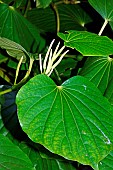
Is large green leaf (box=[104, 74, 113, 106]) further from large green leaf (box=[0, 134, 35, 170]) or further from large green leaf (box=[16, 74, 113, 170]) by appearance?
large green leaf (box=[0, 134, 35, 170])

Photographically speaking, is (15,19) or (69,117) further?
(15,19)

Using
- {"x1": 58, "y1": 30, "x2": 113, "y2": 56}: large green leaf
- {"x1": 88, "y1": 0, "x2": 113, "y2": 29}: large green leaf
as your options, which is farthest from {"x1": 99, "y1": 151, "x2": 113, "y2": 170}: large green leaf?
{"x1": 88, "y1": 0, "x2": 113, "y2": 29}: large green leaf

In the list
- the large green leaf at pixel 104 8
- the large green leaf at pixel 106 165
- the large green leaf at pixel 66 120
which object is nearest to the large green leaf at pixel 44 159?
the large green leaf at pixel 106 165

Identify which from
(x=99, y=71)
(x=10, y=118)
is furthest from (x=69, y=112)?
(x=10, y=118)

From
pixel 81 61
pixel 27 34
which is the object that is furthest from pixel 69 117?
pixel 27 34

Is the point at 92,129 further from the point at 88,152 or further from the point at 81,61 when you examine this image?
the point at 81,61

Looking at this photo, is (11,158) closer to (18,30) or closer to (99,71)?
(99,71)
